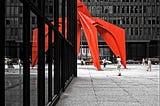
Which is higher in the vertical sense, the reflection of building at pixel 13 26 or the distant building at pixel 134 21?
the distant building at pixel 134 21

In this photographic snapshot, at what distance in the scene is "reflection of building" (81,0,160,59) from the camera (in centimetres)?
8788

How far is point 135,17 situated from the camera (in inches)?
3499

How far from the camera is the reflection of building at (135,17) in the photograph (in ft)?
288

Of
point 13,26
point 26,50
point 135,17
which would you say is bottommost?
point 26,50

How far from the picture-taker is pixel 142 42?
86.8 metres
